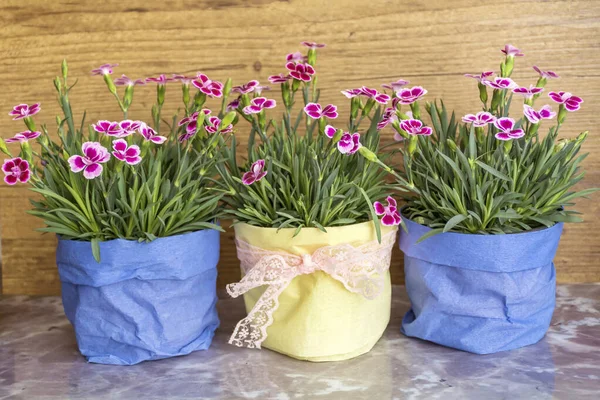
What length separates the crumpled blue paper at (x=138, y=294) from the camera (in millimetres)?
979

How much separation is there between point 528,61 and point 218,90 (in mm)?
566

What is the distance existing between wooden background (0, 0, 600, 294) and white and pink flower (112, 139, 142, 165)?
0.40 m

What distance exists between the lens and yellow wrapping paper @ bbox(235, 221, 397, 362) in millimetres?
1005

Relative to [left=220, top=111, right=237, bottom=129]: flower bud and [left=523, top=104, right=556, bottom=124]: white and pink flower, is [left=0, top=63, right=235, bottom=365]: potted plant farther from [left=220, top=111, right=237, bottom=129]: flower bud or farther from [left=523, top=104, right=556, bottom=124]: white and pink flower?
[left=523, top=104, right=556, bottom=124]: white and pink flower

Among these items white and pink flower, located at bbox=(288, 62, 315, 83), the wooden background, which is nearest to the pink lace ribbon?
white and pink flower, located at bbox=(288, 62, 315, 83)

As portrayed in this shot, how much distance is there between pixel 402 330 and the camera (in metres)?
1.14

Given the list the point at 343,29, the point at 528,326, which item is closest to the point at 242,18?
the point at 343,29

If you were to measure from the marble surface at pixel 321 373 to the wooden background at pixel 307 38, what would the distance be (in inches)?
15.3

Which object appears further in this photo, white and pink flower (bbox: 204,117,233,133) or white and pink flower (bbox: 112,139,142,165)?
white and pink flower (bbox: 204,117,233,133)

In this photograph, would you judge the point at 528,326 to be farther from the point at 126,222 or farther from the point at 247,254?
the point at 126,222

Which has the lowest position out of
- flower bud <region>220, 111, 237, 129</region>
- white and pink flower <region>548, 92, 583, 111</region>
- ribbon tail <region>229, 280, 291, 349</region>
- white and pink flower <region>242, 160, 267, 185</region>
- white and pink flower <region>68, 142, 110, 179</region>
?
ribbon tail <region>229, 280, 291, 349</region>

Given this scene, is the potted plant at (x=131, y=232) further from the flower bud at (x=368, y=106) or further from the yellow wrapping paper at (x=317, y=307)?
the flower bud at (x=368, y=106)

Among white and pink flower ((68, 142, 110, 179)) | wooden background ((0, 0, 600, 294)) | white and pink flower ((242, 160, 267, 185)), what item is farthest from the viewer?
wooden background ((0, 0, 600, 294))

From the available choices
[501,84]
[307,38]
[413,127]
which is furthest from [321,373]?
[307,38]
